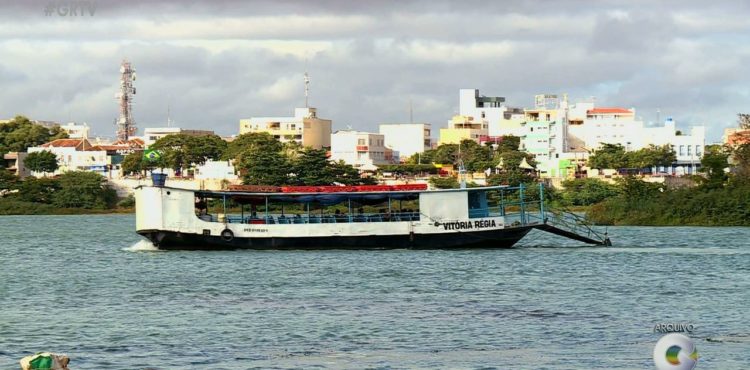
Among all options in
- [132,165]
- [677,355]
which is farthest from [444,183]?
[677,355]

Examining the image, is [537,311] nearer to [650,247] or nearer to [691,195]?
[650,247]

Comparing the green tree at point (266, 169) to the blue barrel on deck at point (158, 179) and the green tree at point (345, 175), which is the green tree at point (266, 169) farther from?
the blue barrel on deck at point (158, 179)

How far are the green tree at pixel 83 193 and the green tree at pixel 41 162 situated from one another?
21.9 meters

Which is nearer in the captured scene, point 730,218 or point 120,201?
point 730,218

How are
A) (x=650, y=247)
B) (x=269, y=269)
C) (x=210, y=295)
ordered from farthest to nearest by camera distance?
(x=650, y=247) < (x=269, y=269) < (x=210, y=295)

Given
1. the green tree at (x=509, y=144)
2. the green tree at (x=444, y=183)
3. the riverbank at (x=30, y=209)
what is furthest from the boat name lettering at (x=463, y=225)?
the green tree at (x=509, y=144)

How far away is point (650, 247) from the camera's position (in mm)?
69625

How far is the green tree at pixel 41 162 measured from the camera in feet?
601

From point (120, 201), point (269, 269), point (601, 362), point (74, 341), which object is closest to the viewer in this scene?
point (601, 362)

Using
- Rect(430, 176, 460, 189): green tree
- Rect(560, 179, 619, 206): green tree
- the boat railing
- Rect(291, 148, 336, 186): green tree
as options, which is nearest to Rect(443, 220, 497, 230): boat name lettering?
the boat railing

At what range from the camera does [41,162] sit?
600ft

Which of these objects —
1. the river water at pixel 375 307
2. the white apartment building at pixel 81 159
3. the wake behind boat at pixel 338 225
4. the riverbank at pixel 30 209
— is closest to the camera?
the river water at pixel 375 307

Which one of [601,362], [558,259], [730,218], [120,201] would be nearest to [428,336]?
[601,362]

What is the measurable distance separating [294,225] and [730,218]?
136 ft
